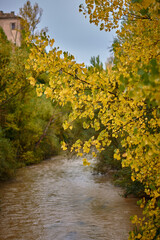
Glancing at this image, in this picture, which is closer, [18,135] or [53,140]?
[18,135]

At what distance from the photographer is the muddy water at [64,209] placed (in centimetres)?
533

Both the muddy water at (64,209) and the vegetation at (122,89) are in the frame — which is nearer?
the vegetation at (122,89)

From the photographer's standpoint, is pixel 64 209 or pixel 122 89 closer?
pixel 122 89

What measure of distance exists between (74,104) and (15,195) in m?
7.09

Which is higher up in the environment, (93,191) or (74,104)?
(74,104)

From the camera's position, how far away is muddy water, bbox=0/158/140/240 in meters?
5.33

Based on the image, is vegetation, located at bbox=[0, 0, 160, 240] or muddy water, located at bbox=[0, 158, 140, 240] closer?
vegetation, located at bbox=[0, 0, 160, 240]

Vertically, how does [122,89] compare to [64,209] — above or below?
above

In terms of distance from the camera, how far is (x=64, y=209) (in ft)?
22.6

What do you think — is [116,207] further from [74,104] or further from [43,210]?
[74,104]

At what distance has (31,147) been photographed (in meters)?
15.4

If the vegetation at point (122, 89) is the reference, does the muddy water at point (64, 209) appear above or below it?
below

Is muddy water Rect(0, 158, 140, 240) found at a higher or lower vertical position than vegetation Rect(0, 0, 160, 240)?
lower

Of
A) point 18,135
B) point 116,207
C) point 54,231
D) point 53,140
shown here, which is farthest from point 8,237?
point 53,140
